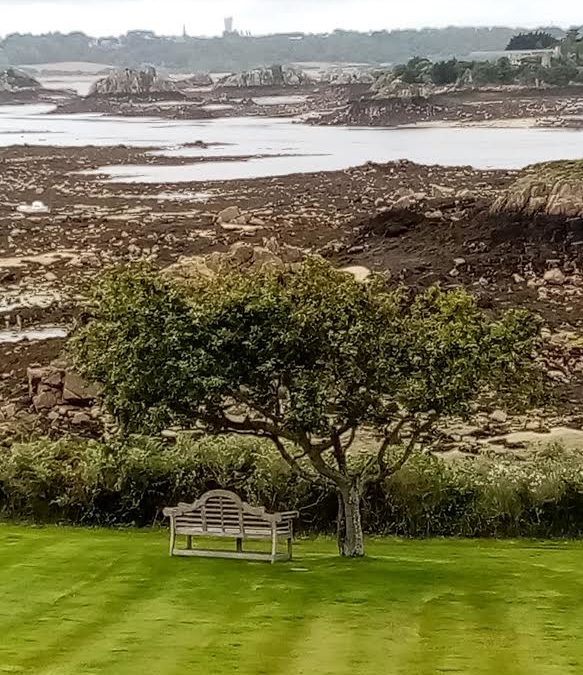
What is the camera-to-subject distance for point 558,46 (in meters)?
105

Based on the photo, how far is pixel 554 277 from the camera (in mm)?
34094

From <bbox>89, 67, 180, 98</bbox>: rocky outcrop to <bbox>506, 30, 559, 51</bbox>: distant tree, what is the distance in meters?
32.4

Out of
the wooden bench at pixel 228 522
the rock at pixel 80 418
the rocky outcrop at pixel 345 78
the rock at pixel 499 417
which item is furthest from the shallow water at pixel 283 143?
the wooden bench at pixel 228 522

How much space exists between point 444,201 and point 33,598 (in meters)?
33.9

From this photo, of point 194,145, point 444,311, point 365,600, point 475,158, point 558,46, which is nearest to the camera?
point 365,600

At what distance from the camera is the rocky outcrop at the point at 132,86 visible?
121438 millimetres

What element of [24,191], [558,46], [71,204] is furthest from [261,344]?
[558,46]

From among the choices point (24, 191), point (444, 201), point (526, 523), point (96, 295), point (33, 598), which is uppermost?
point (24, 191)

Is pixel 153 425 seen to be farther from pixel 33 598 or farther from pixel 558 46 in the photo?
pixel 558 46

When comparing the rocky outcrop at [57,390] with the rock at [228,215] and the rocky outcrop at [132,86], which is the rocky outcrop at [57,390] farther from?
the rocky outcrop at [132,86]

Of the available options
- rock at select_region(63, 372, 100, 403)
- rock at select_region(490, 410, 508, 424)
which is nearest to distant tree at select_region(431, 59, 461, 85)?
rock at select_region(490, 410, 508, 424)

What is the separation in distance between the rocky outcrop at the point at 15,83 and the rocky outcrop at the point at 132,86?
9.45 m

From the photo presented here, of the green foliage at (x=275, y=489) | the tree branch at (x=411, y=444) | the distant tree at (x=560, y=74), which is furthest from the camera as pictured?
the distant tree at (x=560, y=74)

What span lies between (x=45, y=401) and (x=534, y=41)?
105m
